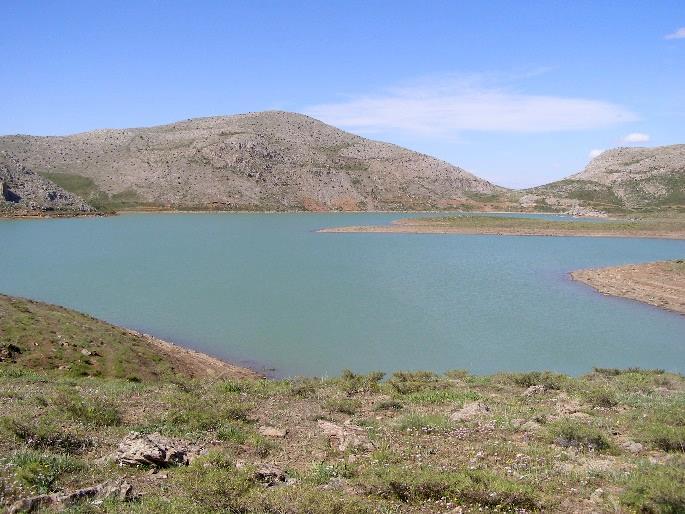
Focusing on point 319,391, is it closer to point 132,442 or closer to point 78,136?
point 132,442

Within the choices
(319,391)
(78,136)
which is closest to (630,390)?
(319,391)

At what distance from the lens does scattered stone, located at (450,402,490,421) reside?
11996mm

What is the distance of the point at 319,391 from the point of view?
49.3 feet

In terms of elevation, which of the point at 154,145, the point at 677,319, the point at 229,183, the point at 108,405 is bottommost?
the point at 677,319

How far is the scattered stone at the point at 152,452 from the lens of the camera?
321 inches

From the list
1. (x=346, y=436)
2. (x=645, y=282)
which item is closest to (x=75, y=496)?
(x=346, y=436)

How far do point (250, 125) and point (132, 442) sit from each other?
193 metres

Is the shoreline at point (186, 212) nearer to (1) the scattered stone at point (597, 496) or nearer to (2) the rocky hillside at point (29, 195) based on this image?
(2) the rocky hillside at point (29, 195)

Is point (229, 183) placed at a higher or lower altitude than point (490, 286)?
higher

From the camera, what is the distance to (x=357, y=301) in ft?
118

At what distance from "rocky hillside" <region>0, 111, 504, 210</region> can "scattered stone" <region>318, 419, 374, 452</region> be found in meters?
126

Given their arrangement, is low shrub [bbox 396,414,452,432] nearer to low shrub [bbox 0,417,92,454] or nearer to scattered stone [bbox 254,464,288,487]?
scattered stone [bbox 254,464,288,487]

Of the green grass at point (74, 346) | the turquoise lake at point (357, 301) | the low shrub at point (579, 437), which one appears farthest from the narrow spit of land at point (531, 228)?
the low shrub at point (579, 437)

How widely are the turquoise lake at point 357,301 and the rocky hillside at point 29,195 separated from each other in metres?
41.6
